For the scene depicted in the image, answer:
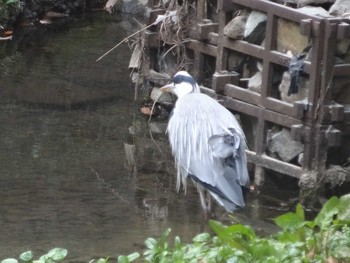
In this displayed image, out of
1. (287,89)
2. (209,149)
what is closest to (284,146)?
(287,89)

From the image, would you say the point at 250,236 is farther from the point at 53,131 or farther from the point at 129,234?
the point at 53,131

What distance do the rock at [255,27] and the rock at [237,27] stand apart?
0.07m

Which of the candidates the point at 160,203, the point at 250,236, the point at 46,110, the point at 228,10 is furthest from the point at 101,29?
the point at 250,236

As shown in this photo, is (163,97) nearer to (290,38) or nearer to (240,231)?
(290,38)

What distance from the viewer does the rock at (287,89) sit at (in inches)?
282

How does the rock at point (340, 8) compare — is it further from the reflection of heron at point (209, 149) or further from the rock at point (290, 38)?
the reflection of heron at point (209, 149)

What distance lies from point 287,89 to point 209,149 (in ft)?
3.41

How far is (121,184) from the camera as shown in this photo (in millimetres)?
7523

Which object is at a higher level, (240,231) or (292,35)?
(292,35)

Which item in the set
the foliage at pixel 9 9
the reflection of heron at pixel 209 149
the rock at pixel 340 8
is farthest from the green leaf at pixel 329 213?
the foliage at pixel 9 9

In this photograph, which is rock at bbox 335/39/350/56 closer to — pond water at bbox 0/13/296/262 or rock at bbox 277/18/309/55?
rock at bbox 277/18/309/55

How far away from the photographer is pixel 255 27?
757 centimetres

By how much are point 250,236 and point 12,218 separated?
2.34m

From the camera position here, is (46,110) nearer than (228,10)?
No
